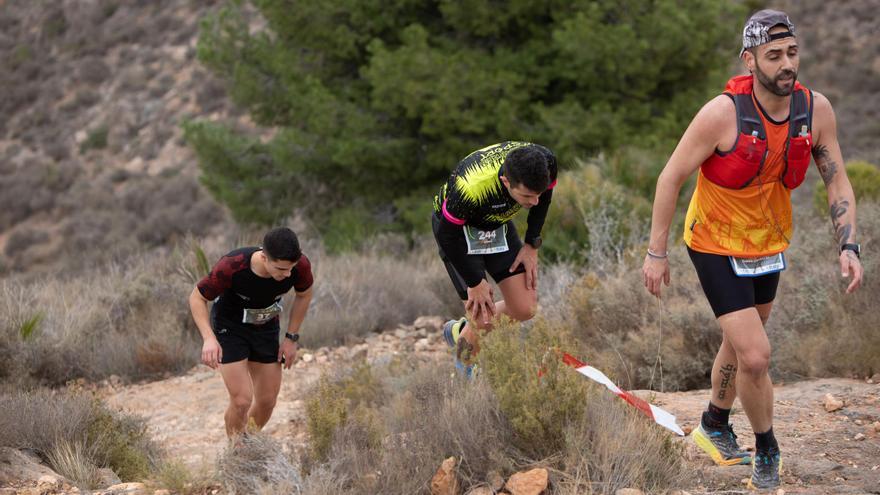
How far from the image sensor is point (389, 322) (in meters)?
9.97

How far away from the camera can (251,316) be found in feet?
19.3

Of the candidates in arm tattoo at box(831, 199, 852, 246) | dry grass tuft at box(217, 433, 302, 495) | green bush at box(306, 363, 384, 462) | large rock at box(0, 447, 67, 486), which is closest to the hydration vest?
arm tattoo at box(831, 199, 852, 246)

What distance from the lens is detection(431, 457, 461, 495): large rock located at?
14.7ft

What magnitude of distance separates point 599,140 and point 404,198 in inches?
116

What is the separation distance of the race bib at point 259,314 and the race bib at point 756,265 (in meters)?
2.81

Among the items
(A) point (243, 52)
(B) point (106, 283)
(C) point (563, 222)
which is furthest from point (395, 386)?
(A) point (243, 52)

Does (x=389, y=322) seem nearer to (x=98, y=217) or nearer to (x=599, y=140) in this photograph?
(x=599, y=140)

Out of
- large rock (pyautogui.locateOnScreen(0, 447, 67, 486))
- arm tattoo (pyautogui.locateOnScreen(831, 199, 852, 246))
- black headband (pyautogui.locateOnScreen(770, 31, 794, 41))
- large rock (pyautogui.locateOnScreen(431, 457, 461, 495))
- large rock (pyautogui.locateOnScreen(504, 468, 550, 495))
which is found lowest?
large rock (pyautogui.locateOnScreen(0, 447, 67, 486))

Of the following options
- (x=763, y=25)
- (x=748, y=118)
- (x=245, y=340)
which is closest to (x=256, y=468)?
(x=245, y=340)

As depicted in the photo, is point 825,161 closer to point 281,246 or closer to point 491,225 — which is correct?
point 491,225

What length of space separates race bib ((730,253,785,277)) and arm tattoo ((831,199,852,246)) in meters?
0.28

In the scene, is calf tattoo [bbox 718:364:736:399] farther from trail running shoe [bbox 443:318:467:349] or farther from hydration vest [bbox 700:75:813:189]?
trail running shoe [bbox 443:318:467:349]

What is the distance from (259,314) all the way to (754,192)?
9.87 feet

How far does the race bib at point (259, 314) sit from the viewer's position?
5.87 m
